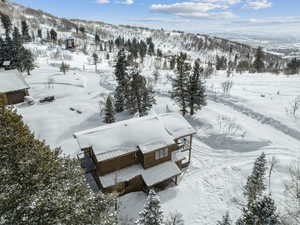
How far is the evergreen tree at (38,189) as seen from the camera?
6.98m

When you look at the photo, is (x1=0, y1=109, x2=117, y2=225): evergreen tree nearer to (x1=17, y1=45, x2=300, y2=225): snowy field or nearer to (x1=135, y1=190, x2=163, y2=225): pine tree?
(x1=135, y1=190, x2=163, y2=225): pine tree

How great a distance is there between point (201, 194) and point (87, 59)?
69909mm

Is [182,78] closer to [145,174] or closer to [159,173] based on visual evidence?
[159,173]

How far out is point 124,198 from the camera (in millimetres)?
15281

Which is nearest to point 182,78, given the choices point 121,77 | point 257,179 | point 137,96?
point 137,96

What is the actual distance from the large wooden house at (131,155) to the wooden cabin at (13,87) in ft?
78.1

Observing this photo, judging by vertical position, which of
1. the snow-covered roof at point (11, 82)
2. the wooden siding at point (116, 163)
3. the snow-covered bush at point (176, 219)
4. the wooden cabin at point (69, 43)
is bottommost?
the snow-covered bush at point (176, 219)

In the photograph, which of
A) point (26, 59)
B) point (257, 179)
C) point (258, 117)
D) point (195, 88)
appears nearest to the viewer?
point (257, 179)

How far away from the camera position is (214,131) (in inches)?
912

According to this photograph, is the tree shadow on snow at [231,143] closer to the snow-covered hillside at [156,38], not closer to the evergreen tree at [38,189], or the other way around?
the evergreen tree at [38,189]

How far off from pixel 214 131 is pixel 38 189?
19.8 meters

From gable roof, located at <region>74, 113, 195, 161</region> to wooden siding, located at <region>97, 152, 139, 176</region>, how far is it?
2.28ft

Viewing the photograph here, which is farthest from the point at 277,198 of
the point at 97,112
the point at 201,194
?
the point at 97,112

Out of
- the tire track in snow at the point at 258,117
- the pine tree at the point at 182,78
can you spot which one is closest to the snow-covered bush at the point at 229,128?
the tire track in snow at the point at 258,117
